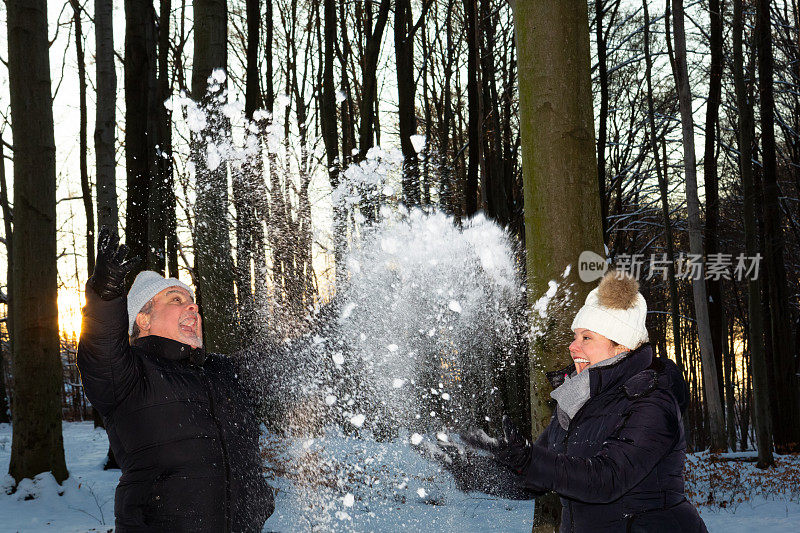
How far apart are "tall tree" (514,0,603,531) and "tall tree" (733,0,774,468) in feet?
30.8

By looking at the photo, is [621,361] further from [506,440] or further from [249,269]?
[249,269]

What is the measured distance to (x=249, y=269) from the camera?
15.4 meters

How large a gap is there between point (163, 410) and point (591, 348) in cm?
169

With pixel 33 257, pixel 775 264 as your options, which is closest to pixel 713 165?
pixel 775 264

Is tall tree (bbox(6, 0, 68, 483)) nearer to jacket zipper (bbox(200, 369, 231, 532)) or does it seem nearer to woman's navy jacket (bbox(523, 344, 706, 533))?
jacket zipper (bbox(200, 369, 231, 532))

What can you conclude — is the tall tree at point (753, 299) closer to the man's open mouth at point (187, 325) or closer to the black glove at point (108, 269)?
the man's open mouth at point (187, 325)

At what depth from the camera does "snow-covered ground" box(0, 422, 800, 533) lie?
7273 mm

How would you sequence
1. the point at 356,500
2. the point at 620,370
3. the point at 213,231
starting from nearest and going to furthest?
1. the point at 620,370
2. the point at 213,231
3. the point at 356,500

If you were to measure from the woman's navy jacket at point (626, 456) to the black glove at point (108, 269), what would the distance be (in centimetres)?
157

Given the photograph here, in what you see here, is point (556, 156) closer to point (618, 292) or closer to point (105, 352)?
point (618, 292)

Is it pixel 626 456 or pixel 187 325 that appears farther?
pixel 187 325

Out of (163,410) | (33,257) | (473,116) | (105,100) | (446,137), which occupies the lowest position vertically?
(163,410)

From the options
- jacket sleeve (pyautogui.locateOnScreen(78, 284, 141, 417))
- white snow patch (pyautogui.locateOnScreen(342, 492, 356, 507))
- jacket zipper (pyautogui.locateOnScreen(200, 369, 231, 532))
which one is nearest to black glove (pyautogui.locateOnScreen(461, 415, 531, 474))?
jacket zipper (pyautogui.locateOnScreen(200, 369, 231, 532))

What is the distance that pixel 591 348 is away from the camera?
8.37 feet
